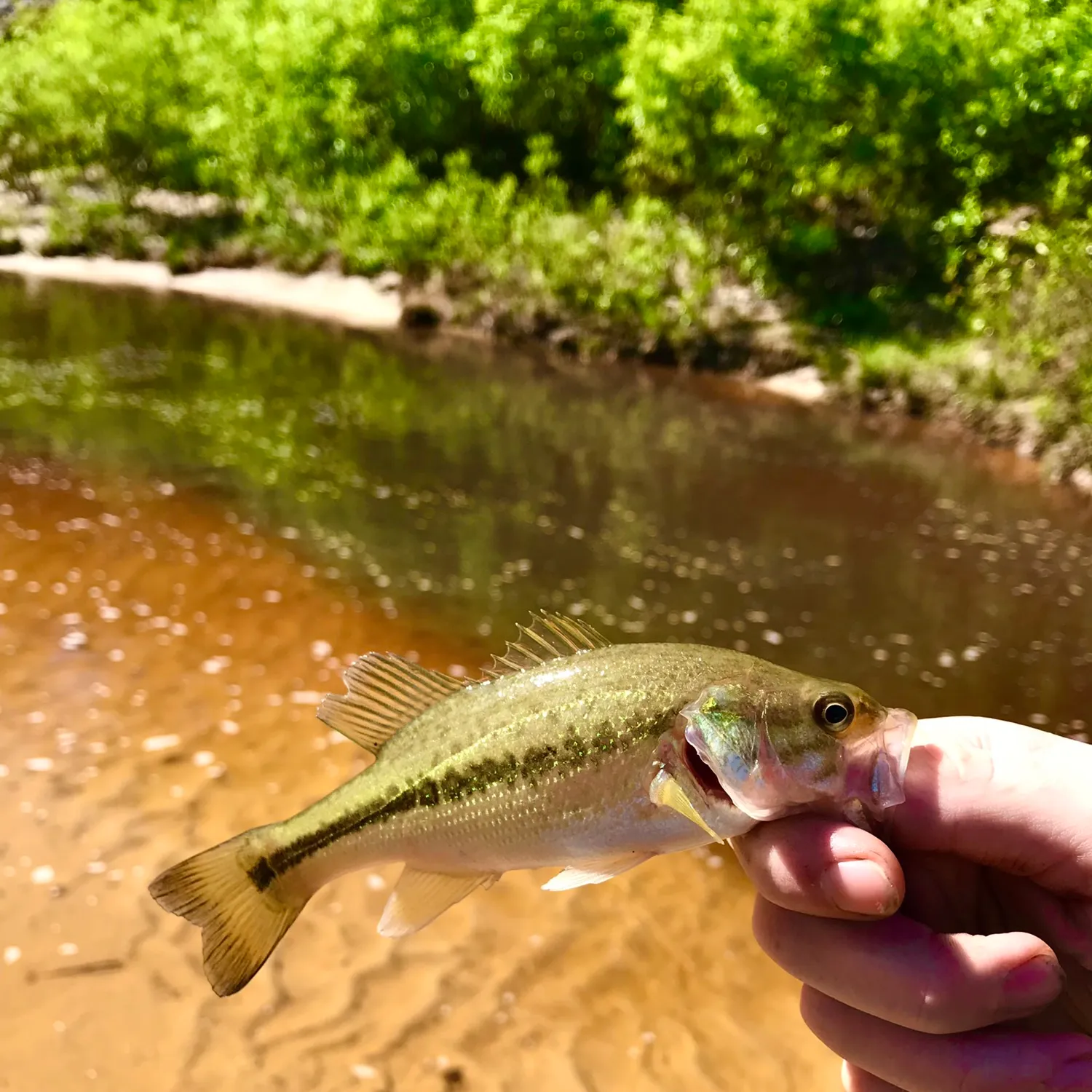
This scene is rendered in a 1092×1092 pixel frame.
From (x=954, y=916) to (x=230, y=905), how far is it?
1.59 meters

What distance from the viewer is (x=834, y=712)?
168 centimetres

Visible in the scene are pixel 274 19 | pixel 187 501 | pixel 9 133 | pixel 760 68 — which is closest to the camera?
pixel 187 501

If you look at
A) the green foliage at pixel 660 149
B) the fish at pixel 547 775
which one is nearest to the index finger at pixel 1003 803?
the fish at pixel 547 775

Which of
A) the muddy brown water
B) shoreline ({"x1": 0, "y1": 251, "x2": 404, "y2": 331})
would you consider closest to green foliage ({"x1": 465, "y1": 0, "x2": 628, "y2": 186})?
shoreline ({"x1": 0, "y1": 251, "x2": 404, "y2": 331})

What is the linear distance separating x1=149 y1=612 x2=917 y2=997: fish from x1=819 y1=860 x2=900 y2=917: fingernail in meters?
0.11

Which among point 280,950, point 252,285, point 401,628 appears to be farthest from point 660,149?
point 280,950

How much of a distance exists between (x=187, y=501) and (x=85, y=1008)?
281 inches

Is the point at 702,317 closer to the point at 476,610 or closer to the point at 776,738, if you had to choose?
the point at 476,610

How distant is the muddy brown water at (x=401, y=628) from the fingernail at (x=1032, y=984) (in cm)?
314

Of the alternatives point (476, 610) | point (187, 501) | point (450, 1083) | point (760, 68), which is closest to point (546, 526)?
point (476, 610)

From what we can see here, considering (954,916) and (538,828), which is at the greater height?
(538,828)

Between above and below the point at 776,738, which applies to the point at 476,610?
below

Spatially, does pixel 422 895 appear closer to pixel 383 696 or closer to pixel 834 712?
pixel 383 696

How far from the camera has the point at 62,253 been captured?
107ft
